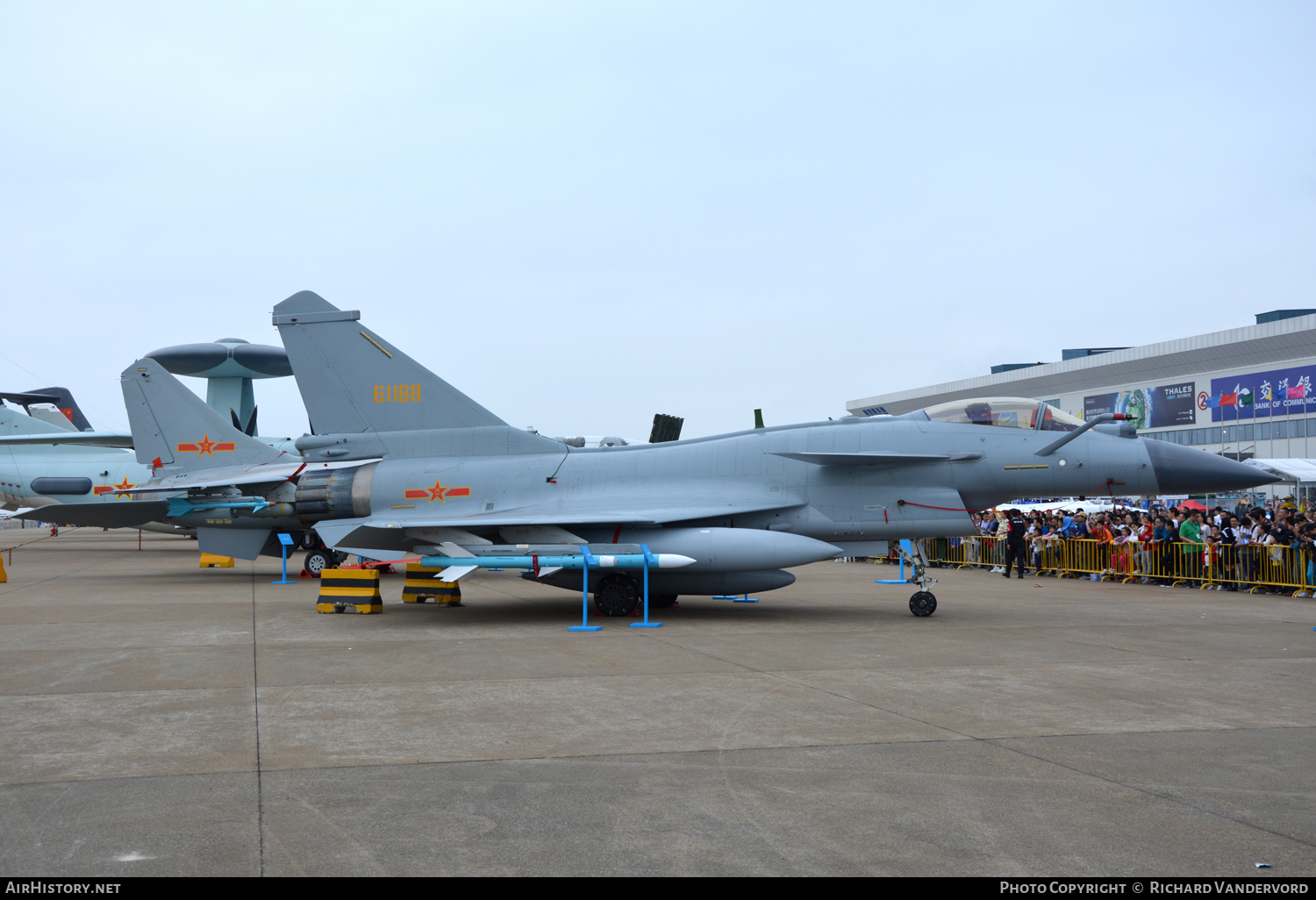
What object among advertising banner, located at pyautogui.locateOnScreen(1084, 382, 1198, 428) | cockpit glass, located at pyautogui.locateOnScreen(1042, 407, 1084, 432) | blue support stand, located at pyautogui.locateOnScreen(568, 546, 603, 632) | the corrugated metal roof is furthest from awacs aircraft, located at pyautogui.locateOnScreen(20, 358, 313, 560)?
advertising banner, located at pyautogui.locateOnScreen(1084, 382, 1198, 428)

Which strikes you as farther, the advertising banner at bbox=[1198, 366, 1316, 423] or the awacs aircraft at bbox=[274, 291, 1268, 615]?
the advertising banner at bbox=[1198, 366, 1316, 423]

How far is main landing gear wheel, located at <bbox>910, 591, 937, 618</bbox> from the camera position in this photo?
12398 mm

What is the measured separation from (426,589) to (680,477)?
4225 millimetres

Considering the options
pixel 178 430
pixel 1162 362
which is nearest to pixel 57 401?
pixel 178 430

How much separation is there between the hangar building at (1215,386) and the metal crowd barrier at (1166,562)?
30.5 metres

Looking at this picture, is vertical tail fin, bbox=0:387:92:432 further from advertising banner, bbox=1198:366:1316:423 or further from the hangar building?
advertising banner, bbox=1198:366:1316:423

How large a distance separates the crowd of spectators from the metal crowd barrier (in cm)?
2

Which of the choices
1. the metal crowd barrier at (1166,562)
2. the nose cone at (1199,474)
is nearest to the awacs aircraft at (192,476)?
the nose cone at (1199,474)

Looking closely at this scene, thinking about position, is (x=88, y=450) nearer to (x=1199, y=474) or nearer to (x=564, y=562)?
(x=564, y=562)

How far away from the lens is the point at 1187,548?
18578 millimetres

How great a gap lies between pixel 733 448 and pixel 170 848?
10188 millimetres

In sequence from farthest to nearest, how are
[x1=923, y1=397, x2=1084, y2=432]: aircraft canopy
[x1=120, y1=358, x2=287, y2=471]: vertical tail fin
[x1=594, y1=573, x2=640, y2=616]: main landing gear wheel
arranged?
1. [x1=120, y1=358, x2=287, y2=471]: vertical tail fin
2. [x1=594, y1=573, x2=640, y2=616]: main landing gear wheel
3. [x1=923, y1=397, x2=1084, y2=432]: aircraft canopy
